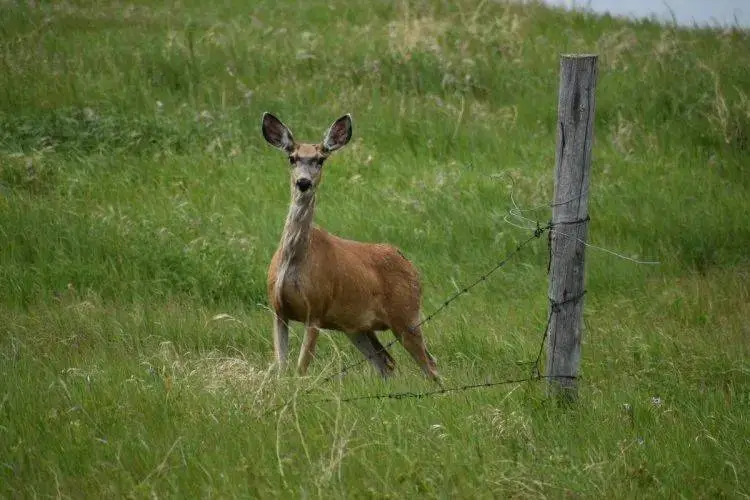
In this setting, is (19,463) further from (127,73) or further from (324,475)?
(127,73)

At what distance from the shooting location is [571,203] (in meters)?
5.97

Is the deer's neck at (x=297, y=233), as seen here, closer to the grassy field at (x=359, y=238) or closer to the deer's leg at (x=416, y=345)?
the grassy field at (x=359, y=238)

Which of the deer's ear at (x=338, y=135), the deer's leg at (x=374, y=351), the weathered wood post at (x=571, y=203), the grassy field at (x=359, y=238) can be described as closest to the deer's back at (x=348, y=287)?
the deer's leg at (x=374, y=351)

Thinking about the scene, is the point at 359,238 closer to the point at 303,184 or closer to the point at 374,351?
the point at 374,351

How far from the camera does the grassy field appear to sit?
5.43 metres

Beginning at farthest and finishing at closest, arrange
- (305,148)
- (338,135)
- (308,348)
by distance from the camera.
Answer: (338,135) < (305,148) < (308,348)

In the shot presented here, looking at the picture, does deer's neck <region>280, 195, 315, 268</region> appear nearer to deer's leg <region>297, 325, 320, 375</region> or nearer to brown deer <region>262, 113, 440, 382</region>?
brown deer <region>262, 113, 440, 382</region>

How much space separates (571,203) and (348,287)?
201 cm

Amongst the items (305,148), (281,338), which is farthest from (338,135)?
(281,338)

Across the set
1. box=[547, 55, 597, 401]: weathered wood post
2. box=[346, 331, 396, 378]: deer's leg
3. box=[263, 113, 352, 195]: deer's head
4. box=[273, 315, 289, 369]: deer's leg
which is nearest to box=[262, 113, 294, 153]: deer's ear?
box=[263, 113, 352, 195]: deer's head

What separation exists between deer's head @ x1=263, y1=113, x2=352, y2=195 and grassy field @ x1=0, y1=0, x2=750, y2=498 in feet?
3.17

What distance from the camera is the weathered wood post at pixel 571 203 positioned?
5.91m

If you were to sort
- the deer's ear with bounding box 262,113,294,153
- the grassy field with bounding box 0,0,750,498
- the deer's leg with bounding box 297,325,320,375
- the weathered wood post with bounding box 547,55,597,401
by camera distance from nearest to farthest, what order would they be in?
the grassy field with bounding box 0,0,750,498 → the weathered wood post with bounding box 547,55,597,401 → the deer's leg with bounding box 297,325,320,375 → the deer's ear with bounding box 262,113,294,153

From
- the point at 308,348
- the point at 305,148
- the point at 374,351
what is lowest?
the point at 374,351
